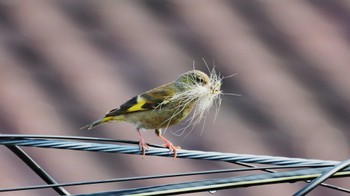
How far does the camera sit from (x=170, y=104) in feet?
20.8

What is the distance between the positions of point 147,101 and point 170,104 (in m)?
0.26

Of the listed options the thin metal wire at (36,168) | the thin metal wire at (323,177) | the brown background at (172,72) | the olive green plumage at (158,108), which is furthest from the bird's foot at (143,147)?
the brown background at (172,72)

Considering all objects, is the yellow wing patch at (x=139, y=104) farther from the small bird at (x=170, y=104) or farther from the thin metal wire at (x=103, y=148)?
the thin metal wire at (x=103, y=148)

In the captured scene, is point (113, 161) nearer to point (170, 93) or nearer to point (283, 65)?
point (170, 93)

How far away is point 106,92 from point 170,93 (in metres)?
1.39

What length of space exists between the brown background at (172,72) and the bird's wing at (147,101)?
60 cm

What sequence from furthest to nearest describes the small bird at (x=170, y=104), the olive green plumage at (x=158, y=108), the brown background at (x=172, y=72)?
the brown background at (x=172, y=72), the olive green plumage at (x=158, y=108), the small bird at (x=170, y=104)

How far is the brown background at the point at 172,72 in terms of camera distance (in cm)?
721

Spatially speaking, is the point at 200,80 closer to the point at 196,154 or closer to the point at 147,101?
the point at 147,101

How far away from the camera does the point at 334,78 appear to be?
8.18 m

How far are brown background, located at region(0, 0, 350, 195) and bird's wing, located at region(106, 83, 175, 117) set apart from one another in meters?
0.60

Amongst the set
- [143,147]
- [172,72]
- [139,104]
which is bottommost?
[143,147]

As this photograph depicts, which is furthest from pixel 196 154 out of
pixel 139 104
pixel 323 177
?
pixel 139 104

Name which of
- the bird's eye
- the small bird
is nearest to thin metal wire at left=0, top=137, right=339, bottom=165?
the small bird
